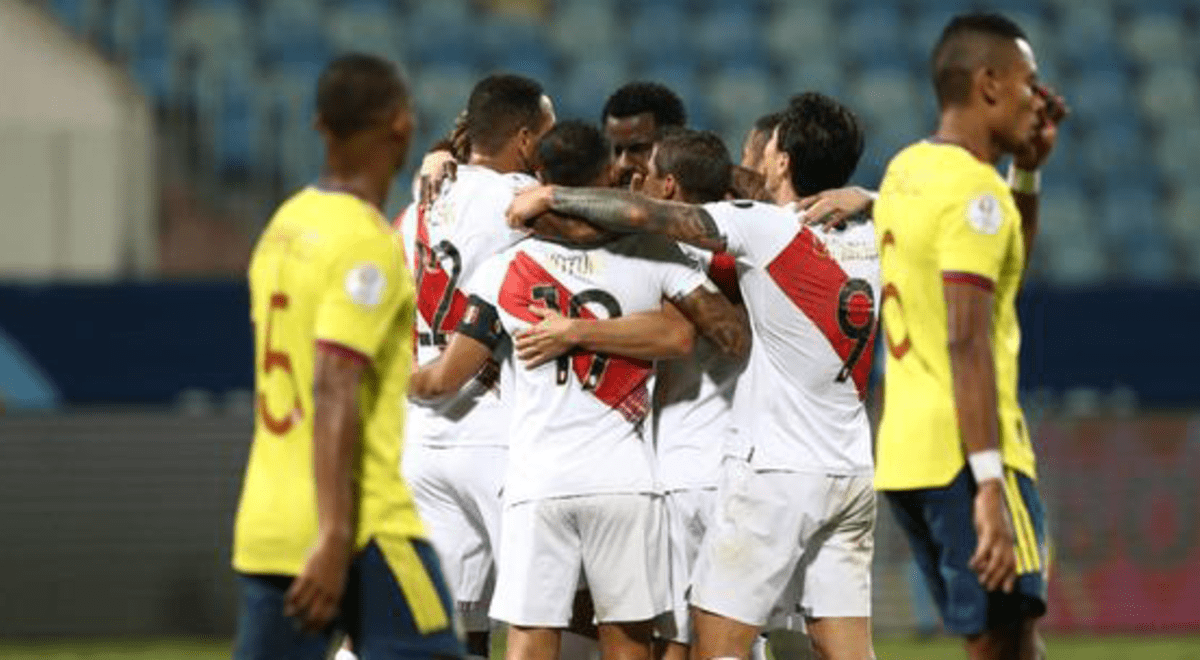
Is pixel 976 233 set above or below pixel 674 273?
above

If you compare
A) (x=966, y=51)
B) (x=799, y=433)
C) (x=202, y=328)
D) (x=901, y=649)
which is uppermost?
Result: (x=966, y=51)

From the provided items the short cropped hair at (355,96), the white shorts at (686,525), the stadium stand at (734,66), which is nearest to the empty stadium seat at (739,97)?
the stadium stand at (734,66)

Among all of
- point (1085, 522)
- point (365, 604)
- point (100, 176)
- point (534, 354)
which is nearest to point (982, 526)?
point (365, 604)

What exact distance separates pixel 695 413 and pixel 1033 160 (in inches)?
70.6

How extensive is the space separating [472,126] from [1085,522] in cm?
737

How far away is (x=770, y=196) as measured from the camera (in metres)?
7.97

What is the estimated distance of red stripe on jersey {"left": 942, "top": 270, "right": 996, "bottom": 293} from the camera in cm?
586

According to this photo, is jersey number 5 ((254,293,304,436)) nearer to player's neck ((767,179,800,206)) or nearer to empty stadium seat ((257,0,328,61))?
player's neck ((767,179,800,206))

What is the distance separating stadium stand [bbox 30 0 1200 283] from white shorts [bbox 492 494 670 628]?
410 inches

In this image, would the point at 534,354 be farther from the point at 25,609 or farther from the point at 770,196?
the point at 25,609

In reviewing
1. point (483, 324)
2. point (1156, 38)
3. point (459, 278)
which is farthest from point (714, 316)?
point (1156, 38)

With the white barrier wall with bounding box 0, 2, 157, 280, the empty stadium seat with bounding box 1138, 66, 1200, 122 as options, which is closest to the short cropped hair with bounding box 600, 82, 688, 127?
the white barrier wall with bounding box 0, 2, 157, 280

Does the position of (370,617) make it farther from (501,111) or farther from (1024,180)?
(501,111)

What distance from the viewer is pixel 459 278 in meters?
8.12
